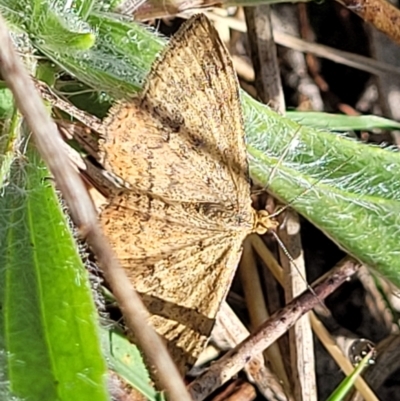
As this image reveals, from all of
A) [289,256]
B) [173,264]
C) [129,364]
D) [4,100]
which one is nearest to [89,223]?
[173,264]

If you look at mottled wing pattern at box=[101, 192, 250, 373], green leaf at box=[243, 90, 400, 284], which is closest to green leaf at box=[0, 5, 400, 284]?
green leaf at box=[243, 90, 400, 284]

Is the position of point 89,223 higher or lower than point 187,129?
lower

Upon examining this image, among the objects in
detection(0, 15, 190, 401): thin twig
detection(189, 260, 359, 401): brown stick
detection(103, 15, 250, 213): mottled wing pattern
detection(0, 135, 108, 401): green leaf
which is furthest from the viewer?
detection(189, 260, 359, 401): brown stick

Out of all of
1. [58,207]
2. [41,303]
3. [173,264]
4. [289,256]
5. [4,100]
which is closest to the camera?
[41,303]

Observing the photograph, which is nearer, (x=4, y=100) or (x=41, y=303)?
(x=41, y=303)

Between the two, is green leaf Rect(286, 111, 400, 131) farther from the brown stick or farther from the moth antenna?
the brown stick

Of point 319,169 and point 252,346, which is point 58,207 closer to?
point 319,169

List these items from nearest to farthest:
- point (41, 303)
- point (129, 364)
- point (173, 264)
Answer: point (41, 303) < point (173, 264) < point (129, 364)

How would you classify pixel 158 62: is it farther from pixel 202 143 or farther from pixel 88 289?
pixel 88 289

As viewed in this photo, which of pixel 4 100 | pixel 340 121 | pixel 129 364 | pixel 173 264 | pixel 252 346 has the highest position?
pixel 4 100
